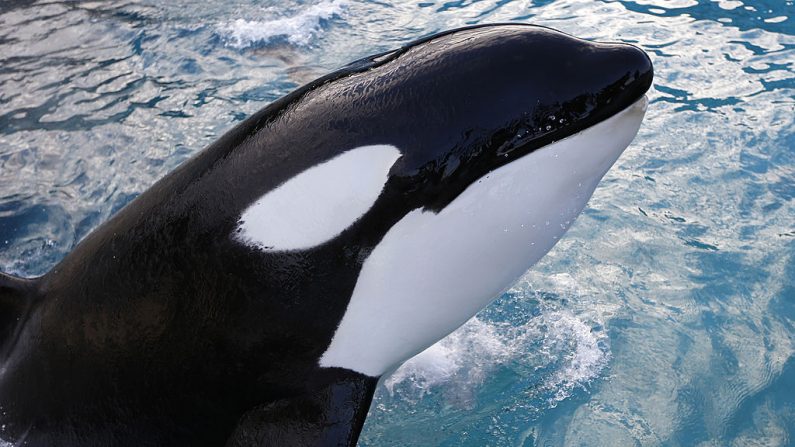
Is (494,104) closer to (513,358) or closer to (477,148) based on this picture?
(477,148)

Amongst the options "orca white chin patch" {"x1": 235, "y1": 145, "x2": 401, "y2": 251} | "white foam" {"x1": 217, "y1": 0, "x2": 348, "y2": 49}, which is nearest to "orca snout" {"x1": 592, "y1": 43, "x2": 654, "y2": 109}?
"orca white chin patch" {"x1": 235, "y1": 145, "x2": 401, "y2": 251}

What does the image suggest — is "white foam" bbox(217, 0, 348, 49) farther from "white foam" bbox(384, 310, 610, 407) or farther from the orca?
the orca

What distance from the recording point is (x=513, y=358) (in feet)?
16.9

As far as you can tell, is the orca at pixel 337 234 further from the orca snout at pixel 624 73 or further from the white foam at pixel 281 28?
the white foam at pixel 281 28

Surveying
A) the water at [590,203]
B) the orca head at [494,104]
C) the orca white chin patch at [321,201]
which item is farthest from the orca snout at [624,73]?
the water at [590,203]

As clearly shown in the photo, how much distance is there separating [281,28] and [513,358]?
6495mm

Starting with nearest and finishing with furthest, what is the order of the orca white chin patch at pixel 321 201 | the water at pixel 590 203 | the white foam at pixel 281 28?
the orca white chin patch at pixel 321 201 → the water at pixel 590 203 → the white foam at pixel 281 28

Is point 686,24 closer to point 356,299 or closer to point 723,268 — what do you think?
point 723,268

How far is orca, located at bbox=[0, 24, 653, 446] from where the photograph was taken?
282cm

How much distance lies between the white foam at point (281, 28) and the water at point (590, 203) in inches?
1.5

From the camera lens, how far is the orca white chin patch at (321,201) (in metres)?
2.80

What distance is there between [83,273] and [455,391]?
2539mm

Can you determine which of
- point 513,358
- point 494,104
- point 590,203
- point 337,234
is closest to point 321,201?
point 337,234

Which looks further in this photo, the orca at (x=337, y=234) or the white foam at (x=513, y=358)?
the white foam at (x=513, y=358)
